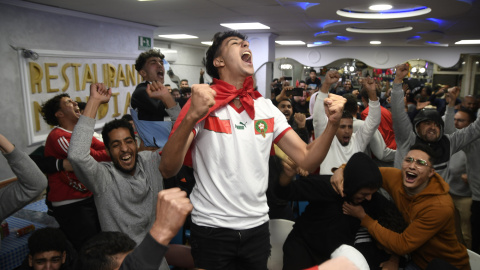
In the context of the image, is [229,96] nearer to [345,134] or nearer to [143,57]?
[143,57]

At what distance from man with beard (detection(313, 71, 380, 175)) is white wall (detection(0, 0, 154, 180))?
13.6 feet

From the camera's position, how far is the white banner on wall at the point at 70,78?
500 centimetres

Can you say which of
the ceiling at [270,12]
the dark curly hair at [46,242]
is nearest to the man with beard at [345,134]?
the ceiling at [270,12]

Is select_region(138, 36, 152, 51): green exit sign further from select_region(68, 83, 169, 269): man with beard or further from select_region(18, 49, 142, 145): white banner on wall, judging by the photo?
select_region(68, 83, 169, 269): man with beard

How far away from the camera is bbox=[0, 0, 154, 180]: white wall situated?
4668 mm

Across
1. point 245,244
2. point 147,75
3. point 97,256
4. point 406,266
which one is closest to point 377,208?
point 406,266

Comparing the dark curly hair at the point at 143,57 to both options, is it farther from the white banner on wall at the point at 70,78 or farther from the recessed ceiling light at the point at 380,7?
the recessed ceiling light at the point at 380,7

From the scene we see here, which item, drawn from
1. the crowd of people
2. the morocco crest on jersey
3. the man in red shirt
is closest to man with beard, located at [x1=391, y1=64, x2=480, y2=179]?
the crowd of people

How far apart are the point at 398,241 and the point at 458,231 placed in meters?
1.86

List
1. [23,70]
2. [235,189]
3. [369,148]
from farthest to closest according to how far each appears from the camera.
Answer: [23,70] → [369,148] → [235,189]

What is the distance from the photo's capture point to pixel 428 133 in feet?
9.77

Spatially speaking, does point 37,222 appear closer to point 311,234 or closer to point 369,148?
point 311,234

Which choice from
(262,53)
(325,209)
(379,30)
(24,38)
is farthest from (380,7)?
(24,38)

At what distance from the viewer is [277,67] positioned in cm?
1995
